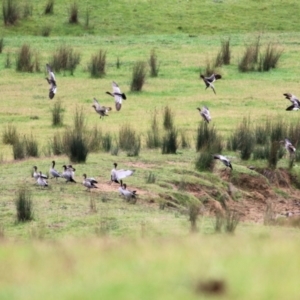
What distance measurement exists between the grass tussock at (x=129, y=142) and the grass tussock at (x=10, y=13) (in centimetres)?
1603

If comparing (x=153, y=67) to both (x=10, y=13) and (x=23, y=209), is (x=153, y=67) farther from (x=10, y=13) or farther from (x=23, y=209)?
(x=23, y=209)

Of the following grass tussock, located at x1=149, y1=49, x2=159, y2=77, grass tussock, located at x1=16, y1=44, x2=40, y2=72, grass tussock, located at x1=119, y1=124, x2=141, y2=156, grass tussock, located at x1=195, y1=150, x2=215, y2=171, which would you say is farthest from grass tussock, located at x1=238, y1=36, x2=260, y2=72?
grass tussock, located at x1=195, y1=150, x2=215, y2=171

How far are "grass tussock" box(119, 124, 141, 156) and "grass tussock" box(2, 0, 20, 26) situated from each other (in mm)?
16034

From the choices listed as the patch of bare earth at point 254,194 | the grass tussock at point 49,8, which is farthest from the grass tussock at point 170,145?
the grass tussock at point 49,8

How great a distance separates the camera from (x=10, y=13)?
3300 centimetres

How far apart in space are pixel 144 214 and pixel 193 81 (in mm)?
13674

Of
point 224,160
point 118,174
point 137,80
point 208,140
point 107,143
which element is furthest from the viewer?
point 137,80

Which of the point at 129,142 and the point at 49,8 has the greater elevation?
the point at 129,142

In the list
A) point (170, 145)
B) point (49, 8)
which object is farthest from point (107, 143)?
point (49, 8)

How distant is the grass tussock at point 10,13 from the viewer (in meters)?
32.8

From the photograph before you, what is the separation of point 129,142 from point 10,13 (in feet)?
57.5

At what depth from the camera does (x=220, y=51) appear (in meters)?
27.1

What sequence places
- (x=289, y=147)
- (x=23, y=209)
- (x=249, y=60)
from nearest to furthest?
(x=23, y=209), (x=289, y=147), (x=249, y=60)

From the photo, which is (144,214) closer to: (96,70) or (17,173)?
(17,173)
